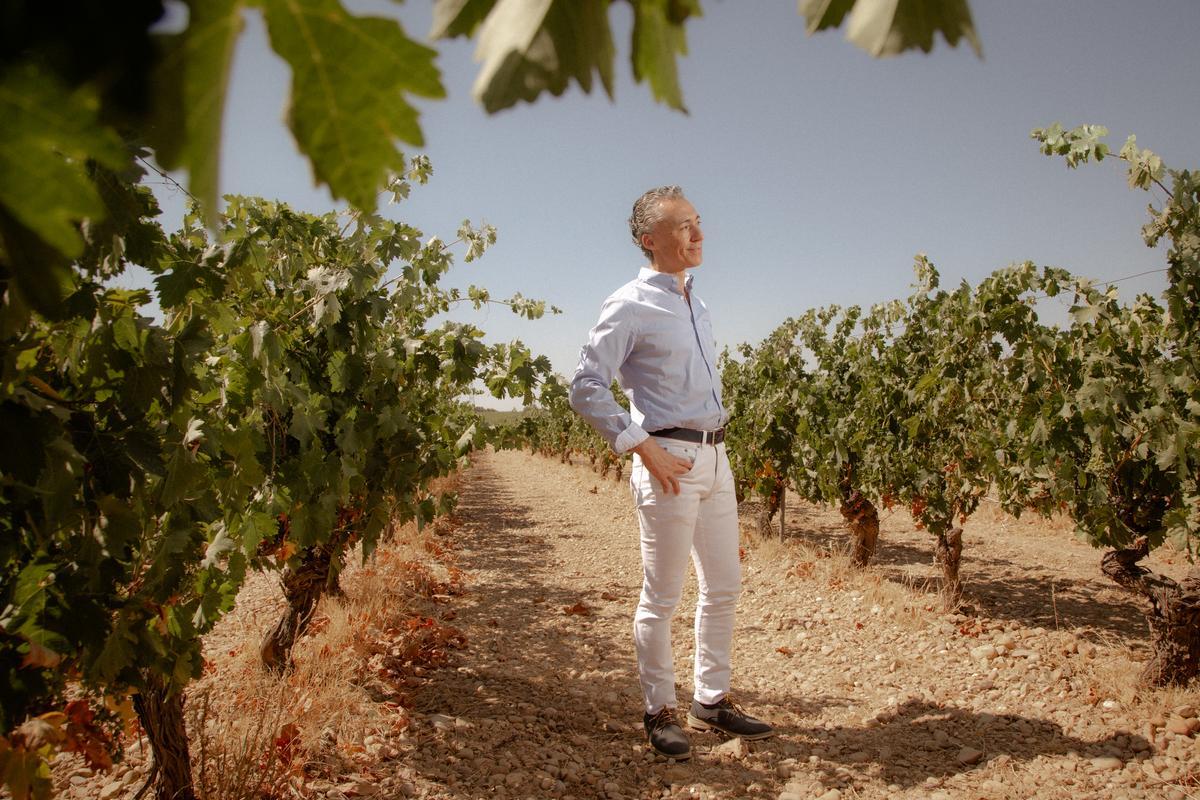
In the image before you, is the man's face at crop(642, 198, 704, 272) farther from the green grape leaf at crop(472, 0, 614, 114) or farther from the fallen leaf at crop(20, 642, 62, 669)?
the green grape leaf at crop(472, 0, 614, 114)

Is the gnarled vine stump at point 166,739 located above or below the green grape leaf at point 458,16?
below

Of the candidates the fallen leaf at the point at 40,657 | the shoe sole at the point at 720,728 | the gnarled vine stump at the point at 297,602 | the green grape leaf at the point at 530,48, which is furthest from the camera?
the gnarled vine stump at the point at 297,602

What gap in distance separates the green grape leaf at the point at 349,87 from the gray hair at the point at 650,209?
263cm

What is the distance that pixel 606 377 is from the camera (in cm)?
276

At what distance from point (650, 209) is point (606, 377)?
0.77m

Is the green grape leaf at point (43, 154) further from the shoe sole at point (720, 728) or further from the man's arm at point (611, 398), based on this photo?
the shoe sole at point (720, 728)

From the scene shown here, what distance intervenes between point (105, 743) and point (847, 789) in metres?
2.61

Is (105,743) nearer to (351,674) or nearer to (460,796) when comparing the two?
(460,796)

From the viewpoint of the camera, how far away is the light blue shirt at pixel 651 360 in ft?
8.98

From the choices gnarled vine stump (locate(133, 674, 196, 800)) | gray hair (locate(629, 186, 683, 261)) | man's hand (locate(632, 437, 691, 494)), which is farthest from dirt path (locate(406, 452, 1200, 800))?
gray hair (locate(629, 186, 683, 261))

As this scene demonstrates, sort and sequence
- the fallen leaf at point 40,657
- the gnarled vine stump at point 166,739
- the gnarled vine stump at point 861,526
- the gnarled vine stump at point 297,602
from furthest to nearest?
the gnarled vine stump at point 861,526, the gnarled vine stump at point 297,602, the gnarled vine stump at point 166,739, the fallen leaf at point 40,657

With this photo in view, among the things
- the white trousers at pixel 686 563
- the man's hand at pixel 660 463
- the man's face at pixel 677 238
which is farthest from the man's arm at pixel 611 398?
the man's face at pixel 677 238

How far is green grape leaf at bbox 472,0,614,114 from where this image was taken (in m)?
0.40

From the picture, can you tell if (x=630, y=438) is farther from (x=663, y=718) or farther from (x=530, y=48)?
(x=530, y=48)
